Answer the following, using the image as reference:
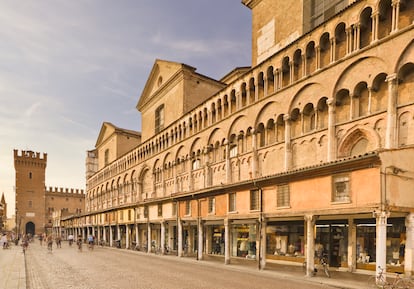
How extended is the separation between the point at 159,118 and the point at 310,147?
2847cm

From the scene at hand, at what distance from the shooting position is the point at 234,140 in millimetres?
27531

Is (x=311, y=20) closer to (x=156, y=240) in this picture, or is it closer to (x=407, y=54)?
(x=407, y=54)

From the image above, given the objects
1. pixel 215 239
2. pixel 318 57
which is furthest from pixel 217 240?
pixel 318 57

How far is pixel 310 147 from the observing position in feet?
67.5

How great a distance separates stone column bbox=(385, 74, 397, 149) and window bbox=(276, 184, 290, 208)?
5.38m

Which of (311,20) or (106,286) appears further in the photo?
(311,20)

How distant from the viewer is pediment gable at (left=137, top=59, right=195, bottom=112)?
40.6 meters

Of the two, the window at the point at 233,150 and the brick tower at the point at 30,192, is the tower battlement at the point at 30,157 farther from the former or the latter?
the window at the point at 233,150

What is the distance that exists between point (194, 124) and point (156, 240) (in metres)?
15.6

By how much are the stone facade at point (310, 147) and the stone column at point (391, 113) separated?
47 mm

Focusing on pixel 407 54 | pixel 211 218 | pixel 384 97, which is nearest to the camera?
pixel 407 54

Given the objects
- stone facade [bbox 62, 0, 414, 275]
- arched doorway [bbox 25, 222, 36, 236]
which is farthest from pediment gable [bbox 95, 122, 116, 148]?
arched doorway [bbox 25, 222, 36, 236]

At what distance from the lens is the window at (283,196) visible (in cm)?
1825

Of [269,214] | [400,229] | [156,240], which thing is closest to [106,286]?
[269,214]
